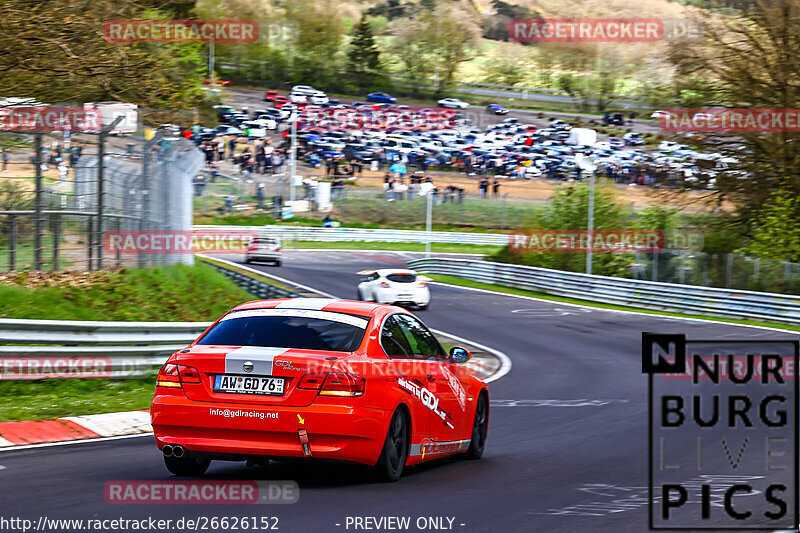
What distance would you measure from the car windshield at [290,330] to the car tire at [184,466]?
0.86 m

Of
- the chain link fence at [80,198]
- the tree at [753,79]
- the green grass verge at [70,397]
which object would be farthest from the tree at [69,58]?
the tree at [753,79]

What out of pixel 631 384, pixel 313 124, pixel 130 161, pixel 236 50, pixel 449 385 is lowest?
pixel 631 384

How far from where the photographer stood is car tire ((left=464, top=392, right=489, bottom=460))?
9719 millimetres

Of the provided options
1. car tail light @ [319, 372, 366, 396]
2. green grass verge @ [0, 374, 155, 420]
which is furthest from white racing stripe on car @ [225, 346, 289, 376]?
green grass verge @ [0, 374, 155, 420]

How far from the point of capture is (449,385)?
915 centimetres

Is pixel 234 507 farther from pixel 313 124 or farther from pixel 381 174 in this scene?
pixel 313 124

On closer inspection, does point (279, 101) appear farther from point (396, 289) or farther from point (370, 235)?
point (396, 289)

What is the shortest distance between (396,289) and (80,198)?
1537 centimetres

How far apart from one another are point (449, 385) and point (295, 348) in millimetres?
1978

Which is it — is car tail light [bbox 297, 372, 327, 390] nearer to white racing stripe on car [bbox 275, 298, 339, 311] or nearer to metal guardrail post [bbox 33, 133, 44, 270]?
white racing stripe on car [bbox 275, 298, 339, 311]

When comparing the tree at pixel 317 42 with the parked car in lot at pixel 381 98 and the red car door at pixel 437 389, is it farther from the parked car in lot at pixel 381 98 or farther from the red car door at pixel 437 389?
the red car door at pixel 437 389

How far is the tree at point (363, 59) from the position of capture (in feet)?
343

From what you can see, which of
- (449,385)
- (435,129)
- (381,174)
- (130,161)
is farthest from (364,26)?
(449,385)

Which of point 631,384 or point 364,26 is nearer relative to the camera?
point 631,384
